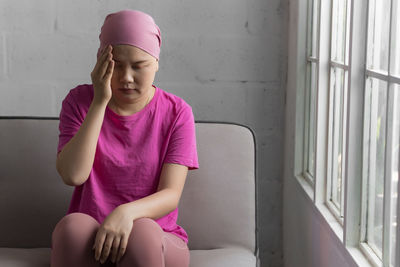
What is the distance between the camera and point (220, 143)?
2121 millimetres

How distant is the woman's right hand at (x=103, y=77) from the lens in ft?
5.74

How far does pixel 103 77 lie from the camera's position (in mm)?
1763

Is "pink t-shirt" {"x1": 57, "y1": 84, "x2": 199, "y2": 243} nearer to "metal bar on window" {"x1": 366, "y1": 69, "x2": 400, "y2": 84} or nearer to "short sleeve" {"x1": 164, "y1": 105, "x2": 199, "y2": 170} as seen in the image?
"short sleeve" {"x1": 164, "y1": 105, "x2": 199, "y2": 170}

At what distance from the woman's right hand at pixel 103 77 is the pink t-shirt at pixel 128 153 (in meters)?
0.13

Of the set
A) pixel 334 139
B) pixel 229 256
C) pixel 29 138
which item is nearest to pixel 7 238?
pixel 29 138

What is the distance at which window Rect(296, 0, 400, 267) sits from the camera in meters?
1.55

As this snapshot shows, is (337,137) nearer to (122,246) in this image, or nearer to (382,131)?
(382,131)

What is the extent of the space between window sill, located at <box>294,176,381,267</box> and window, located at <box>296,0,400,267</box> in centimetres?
1

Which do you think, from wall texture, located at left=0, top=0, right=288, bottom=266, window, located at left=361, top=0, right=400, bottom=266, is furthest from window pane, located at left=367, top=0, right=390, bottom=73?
wall texture, located at left=0, top=0, right=288, bottom=266

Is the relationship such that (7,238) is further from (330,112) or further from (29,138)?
(330,112)

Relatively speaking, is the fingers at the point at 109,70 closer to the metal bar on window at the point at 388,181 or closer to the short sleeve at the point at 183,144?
the short sleeve at the point at 183,144

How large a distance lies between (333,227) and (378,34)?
606mm

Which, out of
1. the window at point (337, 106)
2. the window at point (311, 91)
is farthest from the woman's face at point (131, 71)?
the window at point (311, 91)

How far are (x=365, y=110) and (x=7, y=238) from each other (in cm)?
116
